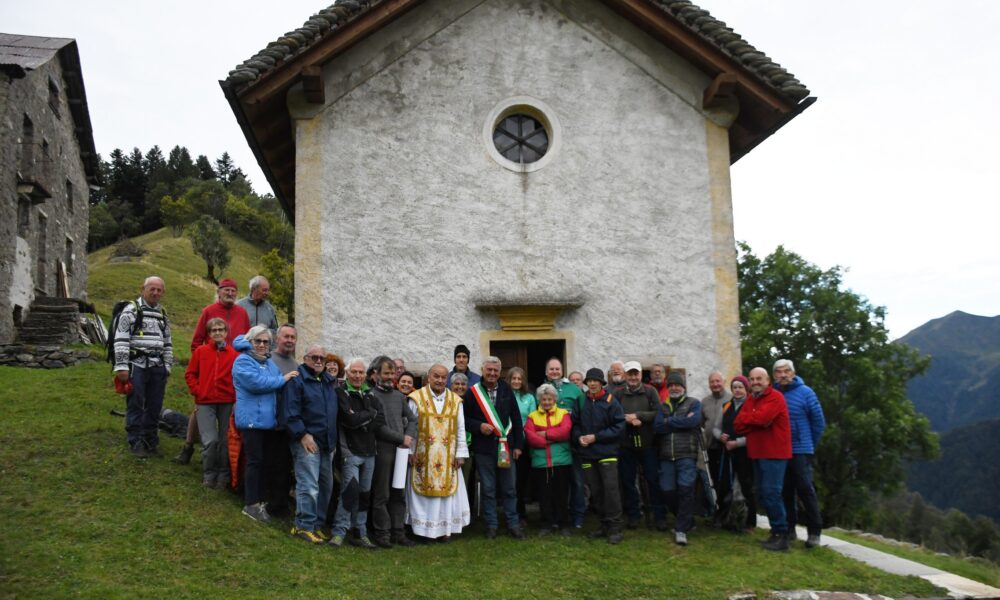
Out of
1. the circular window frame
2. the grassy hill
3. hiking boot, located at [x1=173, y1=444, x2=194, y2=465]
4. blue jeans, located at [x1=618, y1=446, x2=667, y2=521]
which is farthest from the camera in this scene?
the grassy hill

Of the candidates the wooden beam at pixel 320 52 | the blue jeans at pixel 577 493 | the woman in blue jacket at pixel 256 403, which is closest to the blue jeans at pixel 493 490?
the blue jeans at pixel 577 493

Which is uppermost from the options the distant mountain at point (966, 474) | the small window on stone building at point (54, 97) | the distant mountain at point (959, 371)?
the small window on stone building at point (54, 97)

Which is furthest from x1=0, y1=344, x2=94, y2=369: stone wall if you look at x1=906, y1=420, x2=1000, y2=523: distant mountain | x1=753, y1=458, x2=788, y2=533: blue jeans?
x1=906, y1=420, x2=1000, y2=523: distant mountain

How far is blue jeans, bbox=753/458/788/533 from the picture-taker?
7.38 m

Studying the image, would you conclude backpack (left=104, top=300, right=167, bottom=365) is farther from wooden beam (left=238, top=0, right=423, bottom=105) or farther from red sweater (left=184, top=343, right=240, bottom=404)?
wooden beam (left=238, top=0, right=423, bottom=105)

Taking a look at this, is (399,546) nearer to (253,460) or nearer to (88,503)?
(253,460)

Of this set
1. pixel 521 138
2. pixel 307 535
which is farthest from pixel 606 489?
pixel 521 138

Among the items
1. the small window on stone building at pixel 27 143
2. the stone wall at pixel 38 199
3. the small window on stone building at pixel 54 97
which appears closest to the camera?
the stone wall at pixel 38 199

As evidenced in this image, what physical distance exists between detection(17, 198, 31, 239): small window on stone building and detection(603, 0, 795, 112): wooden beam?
1698 cm

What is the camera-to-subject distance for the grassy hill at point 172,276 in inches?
1213

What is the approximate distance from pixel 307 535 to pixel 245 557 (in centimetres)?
76

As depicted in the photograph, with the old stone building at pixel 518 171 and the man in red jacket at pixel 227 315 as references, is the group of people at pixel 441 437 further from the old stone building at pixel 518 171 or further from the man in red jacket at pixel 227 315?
the old stone building at pixel 518 171

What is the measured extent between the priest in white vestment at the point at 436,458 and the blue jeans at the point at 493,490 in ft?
0.76

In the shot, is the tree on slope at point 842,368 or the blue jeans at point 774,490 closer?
the blue jeans at point 774,490
